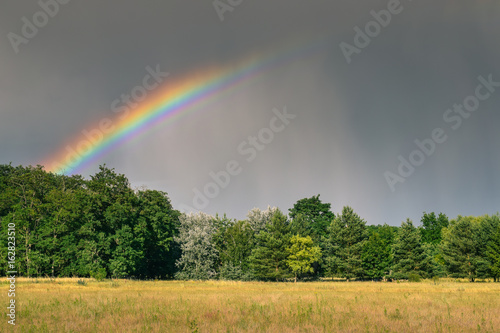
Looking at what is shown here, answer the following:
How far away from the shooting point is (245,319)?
1581cm

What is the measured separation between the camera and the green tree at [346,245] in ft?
249

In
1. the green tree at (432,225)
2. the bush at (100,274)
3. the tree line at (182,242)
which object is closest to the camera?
the bush at (100,274)

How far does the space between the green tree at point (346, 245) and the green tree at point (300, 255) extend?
6400 mm

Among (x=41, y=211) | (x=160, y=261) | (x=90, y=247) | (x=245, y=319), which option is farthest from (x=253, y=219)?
(x=245, y=319)

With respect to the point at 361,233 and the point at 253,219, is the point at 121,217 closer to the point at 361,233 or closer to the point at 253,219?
the point at 253,219

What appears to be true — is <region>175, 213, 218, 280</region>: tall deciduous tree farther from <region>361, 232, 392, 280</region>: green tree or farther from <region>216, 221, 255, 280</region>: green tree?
<region>361, 232, 392, 280</region>: green tree

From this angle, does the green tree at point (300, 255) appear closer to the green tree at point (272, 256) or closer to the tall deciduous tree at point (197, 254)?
the green tree at point (272, 256)

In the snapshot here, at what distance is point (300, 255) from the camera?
2810 inches

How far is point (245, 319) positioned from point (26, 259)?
6119 cm

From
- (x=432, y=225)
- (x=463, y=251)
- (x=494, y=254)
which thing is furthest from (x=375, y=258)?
(x=432, y=225)

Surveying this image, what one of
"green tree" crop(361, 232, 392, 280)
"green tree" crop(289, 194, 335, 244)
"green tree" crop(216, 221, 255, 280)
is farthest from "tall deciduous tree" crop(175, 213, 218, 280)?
"green tree" crop(289, 194, 335, 244)

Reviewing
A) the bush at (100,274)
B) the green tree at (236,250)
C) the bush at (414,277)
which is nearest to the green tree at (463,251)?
the bush at (414,277)

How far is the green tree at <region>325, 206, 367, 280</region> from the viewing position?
75.8 m

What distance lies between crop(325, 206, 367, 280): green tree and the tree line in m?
0.22
